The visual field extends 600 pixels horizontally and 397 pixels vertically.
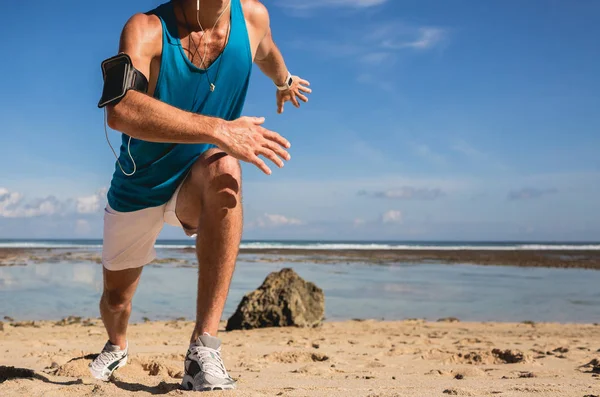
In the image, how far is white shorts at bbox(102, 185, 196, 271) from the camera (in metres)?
3.40

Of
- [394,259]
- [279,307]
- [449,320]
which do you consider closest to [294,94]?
[279,307]

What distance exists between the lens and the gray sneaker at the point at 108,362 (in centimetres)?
365

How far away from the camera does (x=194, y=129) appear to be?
2609 mm

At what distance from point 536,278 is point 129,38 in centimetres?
1532

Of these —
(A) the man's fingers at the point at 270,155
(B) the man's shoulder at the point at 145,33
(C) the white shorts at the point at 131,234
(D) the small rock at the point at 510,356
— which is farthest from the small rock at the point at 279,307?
(A) the man's fingers at the point at 270,155

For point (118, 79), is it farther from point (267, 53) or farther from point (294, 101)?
point (294, 101)

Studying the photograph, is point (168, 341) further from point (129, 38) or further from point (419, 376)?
point (129, 38)

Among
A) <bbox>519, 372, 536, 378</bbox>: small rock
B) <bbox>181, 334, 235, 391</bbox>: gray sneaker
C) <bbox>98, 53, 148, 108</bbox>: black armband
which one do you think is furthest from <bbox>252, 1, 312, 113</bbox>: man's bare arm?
<bbox>519, 372, 536, 378</bbox>: small rock

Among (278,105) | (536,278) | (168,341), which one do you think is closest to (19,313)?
(168,341)

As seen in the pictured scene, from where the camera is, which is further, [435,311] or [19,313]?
[435,311]

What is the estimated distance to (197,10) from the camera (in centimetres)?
312

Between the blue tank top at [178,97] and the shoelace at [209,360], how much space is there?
918mm

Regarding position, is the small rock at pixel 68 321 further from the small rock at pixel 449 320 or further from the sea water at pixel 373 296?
the small rock at pixel 449 320

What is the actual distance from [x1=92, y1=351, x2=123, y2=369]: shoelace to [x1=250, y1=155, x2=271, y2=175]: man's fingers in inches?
75.9
